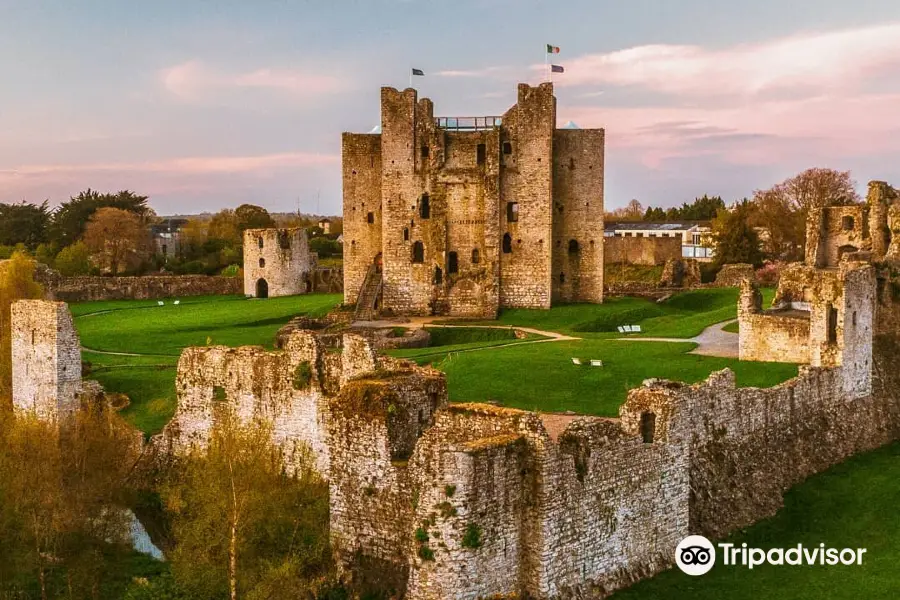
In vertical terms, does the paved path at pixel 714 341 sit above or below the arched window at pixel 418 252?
below

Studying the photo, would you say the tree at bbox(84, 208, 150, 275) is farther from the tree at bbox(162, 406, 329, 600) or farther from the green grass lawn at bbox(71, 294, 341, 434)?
the tree at bbox(162, 406, 329, 600)

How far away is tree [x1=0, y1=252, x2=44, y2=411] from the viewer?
3397cm

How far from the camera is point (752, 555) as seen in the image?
2306 cm

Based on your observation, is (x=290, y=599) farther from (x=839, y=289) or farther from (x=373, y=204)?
(x=373, y=204)

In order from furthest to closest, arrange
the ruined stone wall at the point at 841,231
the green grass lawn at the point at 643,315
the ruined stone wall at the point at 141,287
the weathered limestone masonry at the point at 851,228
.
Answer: the ruined stone wall at the point at 141,287 → the ruined stone wall at the point at 841,231 → the green grass lawn at the point at 643,315 → the weathered limestone masonry at the point at 851,228

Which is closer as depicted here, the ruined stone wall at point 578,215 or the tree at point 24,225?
the ruined stone wall at point 578,215

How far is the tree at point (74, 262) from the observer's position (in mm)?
83688

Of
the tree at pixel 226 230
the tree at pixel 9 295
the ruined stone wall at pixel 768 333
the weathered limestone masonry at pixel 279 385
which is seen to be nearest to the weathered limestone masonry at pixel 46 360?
the tree at pixel 9 295

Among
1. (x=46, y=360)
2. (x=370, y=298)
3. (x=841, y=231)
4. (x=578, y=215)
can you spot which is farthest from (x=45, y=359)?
(x=841, y=231)

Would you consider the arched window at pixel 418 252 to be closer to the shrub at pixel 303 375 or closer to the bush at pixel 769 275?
the bush at pixel 769 275

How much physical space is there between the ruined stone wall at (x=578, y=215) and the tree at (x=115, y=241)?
47198 mm

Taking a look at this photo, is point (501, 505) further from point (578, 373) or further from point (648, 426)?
point (578, 373)

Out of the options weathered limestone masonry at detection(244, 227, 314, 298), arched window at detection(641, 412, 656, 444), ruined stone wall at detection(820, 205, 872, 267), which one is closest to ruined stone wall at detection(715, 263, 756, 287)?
ruined stone wall at detection(820, 205, 872, 267)

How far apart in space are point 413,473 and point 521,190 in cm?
3574
